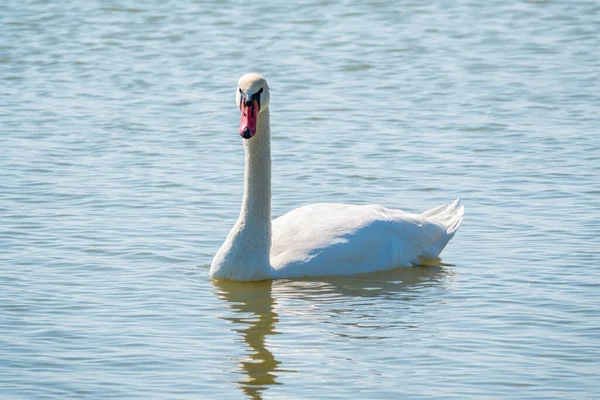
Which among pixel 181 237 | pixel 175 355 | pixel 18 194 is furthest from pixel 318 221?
pixel 18 194

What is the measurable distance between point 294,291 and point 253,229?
23.1 inches

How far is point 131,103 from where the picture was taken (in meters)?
17.2

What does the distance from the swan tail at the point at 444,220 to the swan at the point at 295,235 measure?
0.01 metres

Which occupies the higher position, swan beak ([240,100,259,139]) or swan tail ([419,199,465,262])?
swan beak ([240,100,259,139])

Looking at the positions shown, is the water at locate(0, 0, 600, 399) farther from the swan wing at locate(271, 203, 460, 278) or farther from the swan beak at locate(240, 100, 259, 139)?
the swan beak at locate(240, 100, 259, 139)

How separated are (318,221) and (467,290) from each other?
128 centimetres

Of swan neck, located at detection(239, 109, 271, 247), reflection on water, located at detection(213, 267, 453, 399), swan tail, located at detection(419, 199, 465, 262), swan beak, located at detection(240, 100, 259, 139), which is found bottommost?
reflection on water, located at detection(213, 267, 453, 399)

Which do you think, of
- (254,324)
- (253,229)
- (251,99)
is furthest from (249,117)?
(254,324)

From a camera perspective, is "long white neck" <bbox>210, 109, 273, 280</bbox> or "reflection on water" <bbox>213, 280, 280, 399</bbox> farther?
"long white neck" <bbox>210, 109, 273, 280</bbox>

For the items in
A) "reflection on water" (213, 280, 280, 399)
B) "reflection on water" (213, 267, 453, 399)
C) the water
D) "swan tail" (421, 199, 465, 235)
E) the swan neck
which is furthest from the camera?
"swan tail" (421, 199, 465, 235)

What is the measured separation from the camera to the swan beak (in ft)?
32.2

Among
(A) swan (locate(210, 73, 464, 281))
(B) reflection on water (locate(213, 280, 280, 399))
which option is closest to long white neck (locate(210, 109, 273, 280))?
(A) swan (locate(210, 73, 464, 281))

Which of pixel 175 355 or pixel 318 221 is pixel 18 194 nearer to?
pixel 318 221

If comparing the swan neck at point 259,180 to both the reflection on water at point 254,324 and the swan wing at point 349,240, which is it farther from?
the reflection on water at point 254,324
